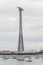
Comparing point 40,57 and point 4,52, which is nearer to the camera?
point 40,57

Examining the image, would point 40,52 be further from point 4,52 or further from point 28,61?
point 4,52

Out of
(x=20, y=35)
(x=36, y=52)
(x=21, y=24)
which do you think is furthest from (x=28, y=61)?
(x=21, y=24)

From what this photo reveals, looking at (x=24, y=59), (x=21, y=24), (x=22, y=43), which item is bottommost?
(x=24, y=59)

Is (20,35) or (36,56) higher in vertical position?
(20,35)

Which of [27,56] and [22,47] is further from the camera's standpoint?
[27,56]

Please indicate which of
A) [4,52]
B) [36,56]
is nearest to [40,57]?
[36,56]

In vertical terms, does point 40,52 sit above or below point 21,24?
below

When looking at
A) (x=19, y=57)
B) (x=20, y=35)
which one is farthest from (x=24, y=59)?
(x=20, y=35)

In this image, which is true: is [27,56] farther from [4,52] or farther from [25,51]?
[4,52]
